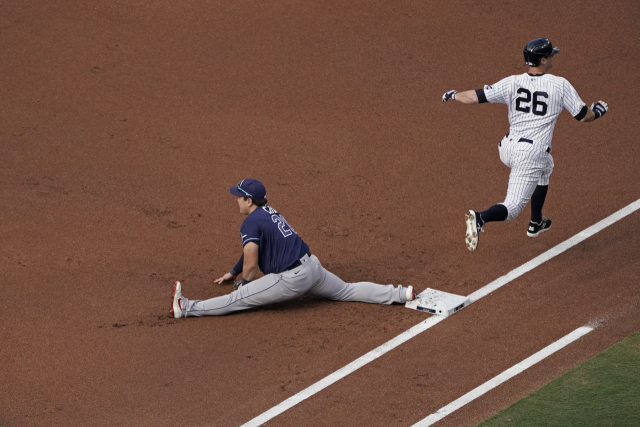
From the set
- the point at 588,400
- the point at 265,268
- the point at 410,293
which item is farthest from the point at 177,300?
the point at 588,400

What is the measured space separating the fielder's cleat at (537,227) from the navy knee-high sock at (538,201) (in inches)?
1.5

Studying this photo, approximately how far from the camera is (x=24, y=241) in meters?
8.51

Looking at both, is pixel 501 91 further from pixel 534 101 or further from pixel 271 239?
pixel 271 239

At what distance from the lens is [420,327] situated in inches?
278

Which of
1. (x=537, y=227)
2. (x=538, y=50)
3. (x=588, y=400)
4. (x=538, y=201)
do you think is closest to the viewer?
(x=588, y=400)

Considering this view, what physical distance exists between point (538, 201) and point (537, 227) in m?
0.31

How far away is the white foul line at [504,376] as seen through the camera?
19.6ft

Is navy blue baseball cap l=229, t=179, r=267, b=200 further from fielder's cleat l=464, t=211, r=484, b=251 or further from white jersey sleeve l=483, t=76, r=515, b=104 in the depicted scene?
white jersey sleeve l=483, t=76, r=515, b=104

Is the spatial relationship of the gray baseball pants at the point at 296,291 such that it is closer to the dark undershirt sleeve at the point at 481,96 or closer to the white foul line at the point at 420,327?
the white foul line at the point at 420,327

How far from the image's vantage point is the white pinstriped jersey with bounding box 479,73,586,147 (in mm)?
7059

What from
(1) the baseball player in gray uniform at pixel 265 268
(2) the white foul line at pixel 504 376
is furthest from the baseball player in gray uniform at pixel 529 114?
(1) the baseball player in gray uniform at pixel 265 268

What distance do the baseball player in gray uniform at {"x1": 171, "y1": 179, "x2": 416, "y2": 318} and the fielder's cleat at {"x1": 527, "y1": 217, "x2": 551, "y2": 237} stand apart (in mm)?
1374

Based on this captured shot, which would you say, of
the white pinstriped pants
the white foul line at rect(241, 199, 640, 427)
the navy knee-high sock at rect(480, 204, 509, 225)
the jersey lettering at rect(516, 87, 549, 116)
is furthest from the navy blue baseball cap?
the jersey lettering at rect(516, 87, 549, 116)

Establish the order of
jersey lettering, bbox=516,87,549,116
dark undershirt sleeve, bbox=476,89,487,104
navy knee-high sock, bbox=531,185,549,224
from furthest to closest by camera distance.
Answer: navy knee-high sock, bbox=531,185,549,224 < dark undershirt sleeve, bbox=476,89,487,104 < jersey lettering, bbox=516,87,549,116
